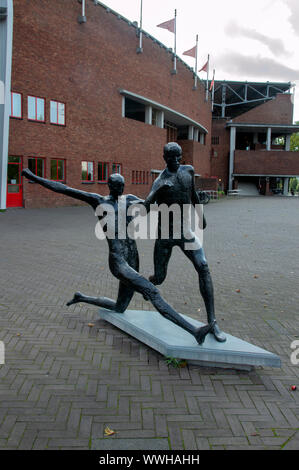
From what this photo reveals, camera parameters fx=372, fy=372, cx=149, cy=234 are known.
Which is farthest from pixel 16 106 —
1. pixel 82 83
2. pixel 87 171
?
pixel 87 171

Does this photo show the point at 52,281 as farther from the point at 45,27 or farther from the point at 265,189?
the point at 265,189

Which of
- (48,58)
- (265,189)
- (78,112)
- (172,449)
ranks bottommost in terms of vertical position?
(172,449)

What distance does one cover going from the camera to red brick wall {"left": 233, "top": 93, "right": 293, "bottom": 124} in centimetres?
5184

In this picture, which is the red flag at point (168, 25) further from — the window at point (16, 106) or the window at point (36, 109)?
the window at point (16, 106)

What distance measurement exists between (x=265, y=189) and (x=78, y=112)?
34.8 meters

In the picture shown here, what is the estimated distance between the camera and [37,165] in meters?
21.8

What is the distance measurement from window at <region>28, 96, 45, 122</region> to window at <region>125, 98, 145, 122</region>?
12177mm

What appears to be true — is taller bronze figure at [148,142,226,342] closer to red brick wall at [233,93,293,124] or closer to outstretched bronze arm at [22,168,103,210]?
outstretched bronze arm at [22,168,103,210]

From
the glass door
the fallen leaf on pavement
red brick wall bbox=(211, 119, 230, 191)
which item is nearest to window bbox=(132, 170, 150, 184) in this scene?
the glass door

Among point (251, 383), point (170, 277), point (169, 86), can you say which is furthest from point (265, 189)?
point (251, 383)

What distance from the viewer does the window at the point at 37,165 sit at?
21359 mm

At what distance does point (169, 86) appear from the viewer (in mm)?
34031

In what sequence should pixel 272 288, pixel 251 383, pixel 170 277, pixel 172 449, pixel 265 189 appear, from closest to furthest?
pixel 172 449
pixel 251 383
pixel 272 288
pixel 170 277
pixel 265 189

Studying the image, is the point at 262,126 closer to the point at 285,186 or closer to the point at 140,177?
the point at 285,186
